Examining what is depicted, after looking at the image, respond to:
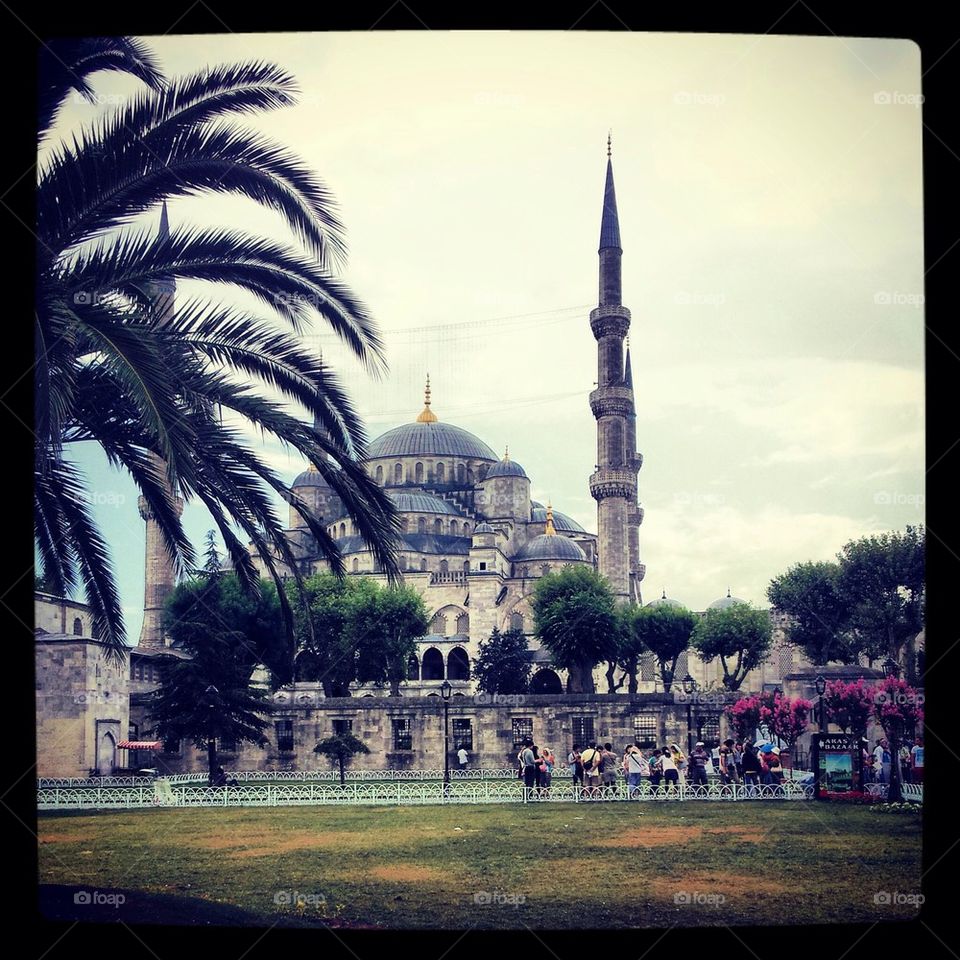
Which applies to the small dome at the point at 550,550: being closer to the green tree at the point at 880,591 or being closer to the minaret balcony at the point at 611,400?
the minaret balcony at the point at 611,400

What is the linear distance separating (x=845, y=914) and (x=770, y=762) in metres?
9.96

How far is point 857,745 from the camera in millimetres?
17547

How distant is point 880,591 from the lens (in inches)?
1398

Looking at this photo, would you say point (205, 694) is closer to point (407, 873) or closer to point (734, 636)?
point (407, 873)

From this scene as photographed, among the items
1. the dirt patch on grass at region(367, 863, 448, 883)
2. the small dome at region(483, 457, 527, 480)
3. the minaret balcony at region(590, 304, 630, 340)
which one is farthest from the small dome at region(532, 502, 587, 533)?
the dirt patch on grass at region(367, 863, 448, 883)

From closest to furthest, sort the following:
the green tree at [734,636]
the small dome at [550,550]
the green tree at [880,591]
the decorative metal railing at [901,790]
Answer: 1. the decorative metal railing at [901,790]
2. the green tree at [880,591]
3. the green tree at [734,636]
4. the small dome at [550,550]

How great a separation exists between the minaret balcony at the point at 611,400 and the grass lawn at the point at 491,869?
30.4m

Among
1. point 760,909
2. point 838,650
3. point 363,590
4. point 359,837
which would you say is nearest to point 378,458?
point 363,590
